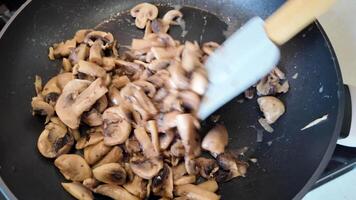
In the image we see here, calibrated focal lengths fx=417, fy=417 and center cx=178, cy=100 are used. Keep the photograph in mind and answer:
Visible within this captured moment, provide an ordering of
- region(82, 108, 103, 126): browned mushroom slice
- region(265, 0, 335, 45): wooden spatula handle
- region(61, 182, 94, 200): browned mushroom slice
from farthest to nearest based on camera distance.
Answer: region(82, 108, 103, 126): browned mushroom slice, region(61, 182, 94, 200): browned mushroom slice, region(265, 0, 335, 45): wooden spatula handle

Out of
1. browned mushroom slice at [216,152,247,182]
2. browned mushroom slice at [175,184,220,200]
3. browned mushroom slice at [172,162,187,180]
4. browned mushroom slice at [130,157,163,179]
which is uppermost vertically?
browned mushroom slice at [130,157,163,179]

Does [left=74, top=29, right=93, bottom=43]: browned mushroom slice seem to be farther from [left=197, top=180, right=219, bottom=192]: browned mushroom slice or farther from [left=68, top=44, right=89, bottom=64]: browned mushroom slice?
[left=197, top=180, right=219, bottom=192]: browned mushroom slice

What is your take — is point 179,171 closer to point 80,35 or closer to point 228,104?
point 228,104

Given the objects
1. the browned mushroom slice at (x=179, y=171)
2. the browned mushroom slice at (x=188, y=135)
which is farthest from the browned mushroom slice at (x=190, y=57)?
the browned mushroom slice at (x=179, y=171)

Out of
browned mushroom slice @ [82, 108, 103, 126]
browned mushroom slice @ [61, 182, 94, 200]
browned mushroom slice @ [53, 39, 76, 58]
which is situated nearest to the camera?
browned mushroom slice @ [61, 182, 94, 200]

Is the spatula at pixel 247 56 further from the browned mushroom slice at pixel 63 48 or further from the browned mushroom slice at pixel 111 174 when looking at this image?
the browned mushroom slice at pixel 63 48

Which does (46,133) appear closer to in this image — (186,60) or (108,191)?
(108,191)

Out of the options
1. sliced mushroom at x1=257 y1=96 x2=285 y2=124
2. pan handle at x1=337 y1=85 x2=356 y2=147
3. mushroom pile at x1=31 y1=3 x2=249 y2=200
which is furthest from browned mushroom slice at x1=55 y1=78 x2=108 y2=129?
pan handle at x1=337 y1=85 x2=356 y2=147
